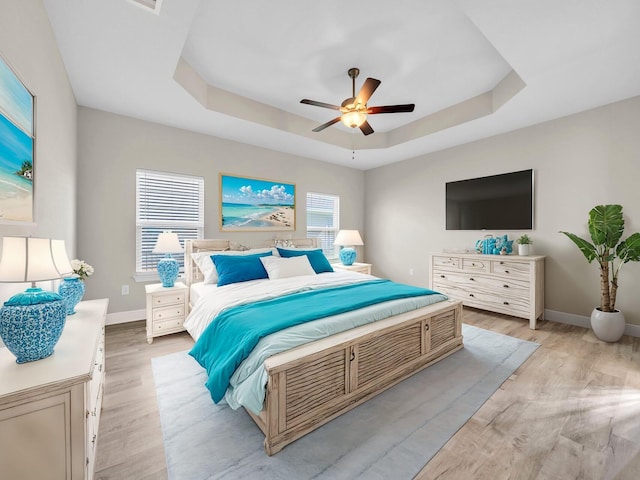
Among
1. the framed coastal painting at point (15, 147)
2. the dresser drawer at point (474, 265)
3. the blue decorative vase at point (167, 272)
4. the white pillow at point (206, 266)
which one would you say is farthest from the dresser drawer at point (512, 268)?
the framed coastal painting at point (15, 147)

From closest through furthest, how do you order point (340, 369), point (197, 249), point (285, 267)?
point (340, 369) → point (285, 267) → point (197, 249)

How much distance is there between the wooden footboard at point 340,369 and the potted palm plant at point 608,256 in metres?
1.93

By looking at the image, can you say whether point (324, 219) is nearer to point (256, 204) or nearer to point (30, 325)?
point (256, 204)

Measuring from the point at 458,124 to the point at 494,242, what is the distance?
173 cm

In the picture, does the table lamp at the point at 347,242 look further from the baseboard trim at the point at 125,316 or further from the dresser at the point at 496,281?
the baseboard trim at the point at 125,316

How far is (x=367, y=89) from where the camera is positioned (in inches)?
98.7

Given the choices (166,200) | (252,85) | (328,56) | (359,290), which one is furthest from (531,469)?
(166,200)

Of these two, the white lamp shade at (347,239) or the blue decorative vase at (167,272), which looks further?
the white lamp shade at (347,239)

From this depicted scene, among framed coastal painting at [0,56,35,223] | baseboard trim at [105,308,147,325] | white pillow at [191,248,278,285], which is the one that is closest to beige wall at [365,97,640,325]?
white pillow at [191,248,278,285]

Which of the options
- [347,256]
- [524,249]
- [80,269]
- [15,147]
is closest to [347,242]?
[347,256]

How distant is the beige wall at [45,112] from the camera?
144 centimetres

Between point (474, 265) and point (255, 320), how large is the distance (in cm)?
339

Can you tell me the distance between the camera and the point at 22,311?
1.13m

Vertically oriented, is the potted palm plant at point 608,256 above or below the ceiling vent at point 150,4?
below
